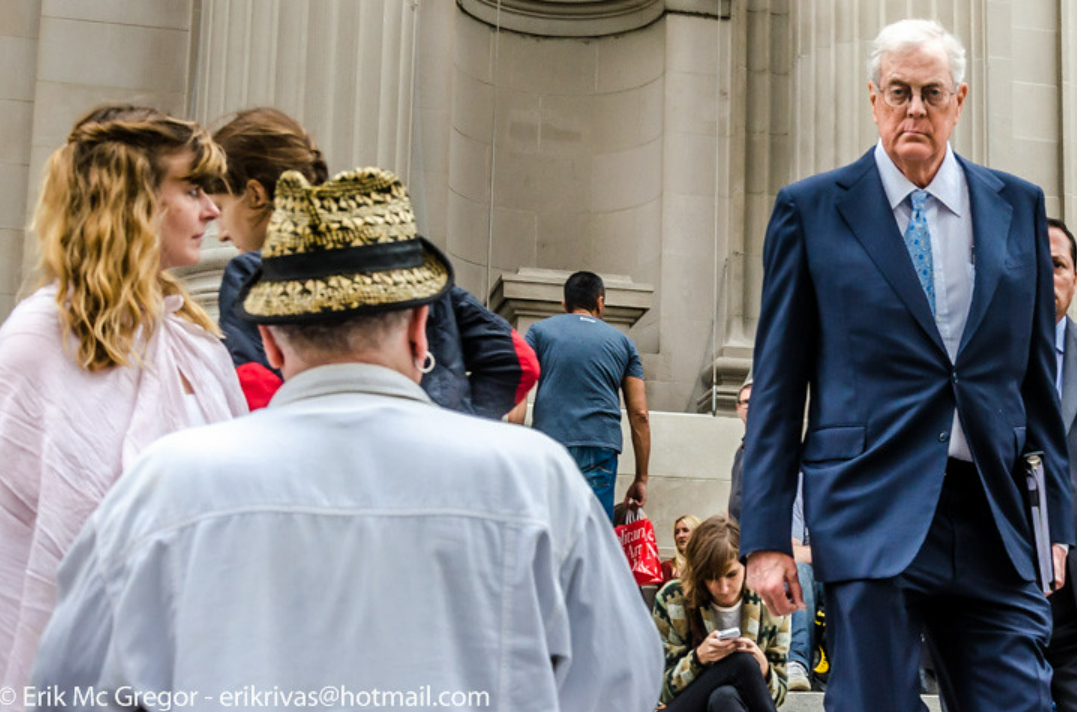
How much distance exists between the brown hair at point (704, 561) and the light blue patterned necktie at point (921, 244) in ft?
11.3

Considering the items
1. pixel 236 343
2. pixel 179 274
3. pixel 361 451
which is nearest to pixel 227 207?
pixel 236 343

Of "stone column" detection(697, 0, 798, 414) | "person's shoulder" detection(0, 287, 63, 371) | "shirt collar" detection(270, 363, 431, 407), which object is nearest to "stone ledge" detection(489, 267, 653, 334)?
"stone column" detection(697, 0, 798, 414)

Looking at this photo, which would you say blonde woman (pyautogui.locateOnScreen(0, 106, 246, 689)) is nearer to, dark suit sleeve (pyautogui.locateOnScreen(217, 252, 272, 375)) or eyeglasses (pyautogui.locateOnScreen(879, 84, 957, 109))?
dark suit sleeve (pyautogui.locateOnScreen(217, 252, 272, 375))

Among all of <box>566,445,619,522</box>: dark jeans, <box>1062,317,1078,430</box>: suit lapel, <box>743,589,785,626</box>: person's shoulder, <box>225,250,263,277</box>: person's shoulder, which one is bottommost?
<box>743,589,785,626</box>: person's shoulder

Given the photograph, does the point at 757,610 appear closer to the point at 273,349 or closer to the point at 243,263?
the point at 243,263

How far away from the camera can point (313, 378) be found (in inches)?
98.6

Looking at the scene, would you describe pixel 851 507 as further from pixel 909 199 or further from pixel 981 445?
pixel 909 199

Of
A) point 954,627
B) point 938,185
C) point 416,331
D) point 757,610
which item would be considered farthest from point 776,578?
point 757,610

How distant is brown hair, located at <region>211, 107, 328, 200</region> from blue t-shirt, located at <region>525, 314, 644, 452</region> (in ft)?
16.7

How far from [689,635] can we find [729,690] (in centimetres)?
51

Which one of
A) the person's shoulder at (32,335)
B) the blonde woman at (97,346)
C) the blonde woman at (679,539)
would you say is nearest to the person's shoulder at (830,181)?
the blonde woman at (97,346)

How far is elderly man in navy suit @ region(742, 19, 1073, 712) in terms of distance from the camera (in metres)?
3.91

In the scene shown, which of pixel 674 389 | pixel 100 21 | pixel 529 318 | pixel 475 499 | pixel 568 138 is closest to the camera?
pixel 475 499

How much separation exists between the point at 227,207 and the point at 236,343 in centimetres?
37
